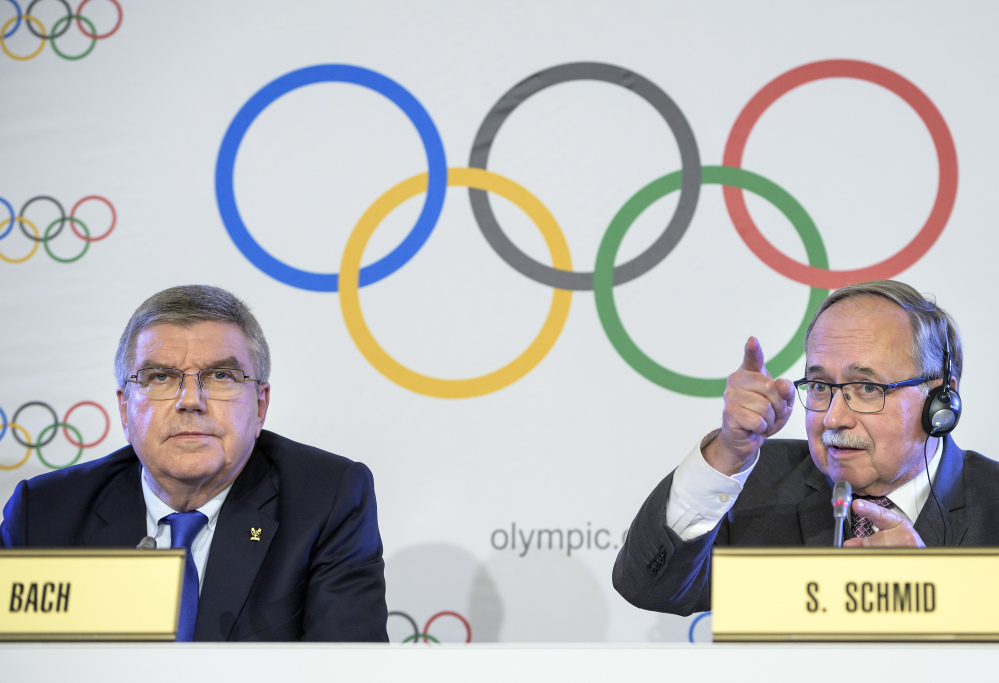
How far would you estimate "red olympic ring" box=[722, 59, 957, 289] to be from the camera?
3.01m

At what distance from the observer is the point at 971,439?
115 inches

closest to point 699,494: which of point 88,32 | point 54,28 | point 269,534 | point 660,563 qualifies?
point 660,563

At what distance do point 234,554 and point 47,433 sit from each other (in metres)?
1.44

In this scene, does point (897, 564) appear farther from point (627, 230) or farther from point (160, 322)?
point (627, 230)

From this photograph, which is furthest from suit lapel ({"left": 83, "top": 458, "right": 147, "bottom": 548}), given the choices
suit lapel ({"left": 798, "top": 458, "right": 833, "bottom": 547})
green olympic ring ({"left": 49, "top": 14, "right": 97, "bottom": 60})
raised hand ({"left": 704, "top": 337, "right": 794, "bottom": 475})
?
green olympic ring ({"left": 49, "top": 14, "right": 97, "bottom": 60})

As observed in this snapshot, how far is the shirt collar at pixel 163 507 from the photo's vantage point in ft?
7.29

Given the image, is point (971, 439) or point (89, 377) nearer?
point (971, 439)

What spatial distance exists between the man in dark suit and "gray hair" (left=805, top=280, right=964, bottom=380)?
4.01ft

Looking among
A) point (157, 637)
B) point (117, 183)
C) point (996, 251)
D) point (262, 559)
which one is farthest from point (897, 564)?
point (117, 183)

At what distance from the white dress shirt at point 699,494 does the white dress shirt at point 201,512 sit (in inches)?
40.5

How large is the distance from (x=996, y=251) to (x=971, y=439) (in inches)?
23.3

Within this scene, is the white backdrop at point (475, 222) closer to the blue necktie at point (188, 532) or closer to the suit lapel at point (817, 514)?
the suit lapel at point (817, 514)

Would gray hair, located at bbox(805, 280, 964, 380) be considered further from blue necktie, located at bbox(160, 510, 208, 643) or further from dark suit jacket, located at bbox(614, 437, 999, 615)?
blue necktie, located at bbox(160, 510, 208, 643)

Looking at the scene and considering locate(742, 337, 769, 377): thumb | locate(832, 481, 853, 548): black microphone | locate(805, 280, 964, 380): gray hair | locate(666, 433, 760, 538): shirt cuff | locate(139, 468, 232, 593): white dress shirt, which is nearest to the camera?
locate(832, 481, 853, 548): black microphone
